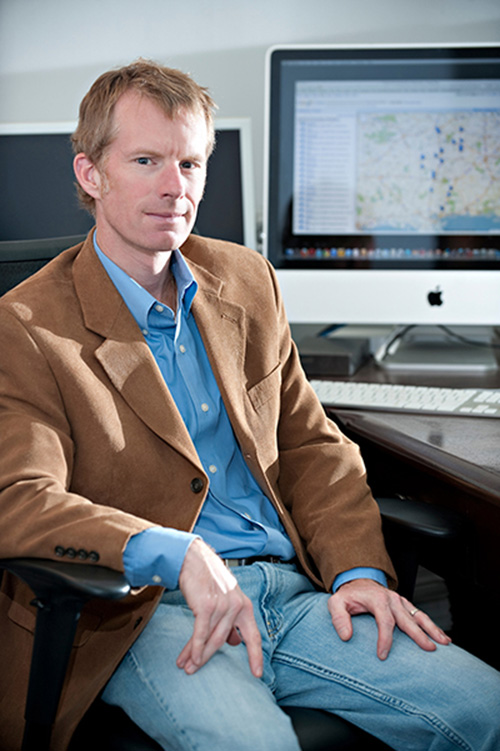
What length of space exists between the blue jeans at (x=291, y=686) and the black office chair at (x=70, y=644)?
2 centimetres

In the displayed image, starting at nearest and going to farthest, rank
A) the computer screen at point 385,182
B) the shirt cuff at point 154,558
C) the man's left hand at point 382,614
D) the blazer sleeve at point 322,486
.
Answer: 1. the shirt cuff at point 154,558
2. the man's left hand at point 382,614
3. the blazer sleeve at point 322,486
4. the computer screen at point 385,182

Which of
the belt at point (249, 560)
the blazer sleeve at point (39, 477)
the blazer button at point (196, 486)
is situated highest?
the blazer sleeve at point (39, 477)

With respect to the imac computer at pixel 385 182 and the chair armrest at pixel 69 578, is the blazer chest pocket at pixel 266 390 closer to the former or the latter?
the chair armrest at pixel 69 578

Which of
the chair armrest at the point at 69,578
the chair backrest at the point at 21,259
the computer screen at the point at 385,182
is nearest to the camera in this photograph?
the chair armrest at the point at 69,578

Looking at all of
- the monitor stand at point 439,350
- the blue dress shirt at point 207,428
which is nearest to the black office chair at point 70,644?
the blue dress shirt at point 207,428

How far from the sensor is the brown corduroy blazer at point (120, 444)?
36.5 inches

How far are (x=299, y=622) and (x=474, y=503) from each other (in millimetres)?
303

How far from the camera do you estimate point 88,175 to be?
1128mm

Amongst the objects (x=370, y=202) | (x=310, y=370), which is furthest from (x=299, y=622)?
(x=370, y=202)

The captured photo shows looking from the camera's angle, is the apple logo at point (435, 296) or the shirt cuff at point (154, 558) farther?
the apple logo at point (435, 296)

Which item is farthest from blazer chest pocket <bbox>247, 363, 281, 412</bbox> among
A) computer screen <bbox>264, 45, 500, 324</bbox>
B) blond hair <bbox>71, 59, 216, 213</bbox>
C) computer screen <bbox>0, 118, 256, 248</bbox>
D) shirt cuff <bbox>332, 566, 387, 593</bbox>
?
computer screen <bbox>0, 118, 256, 248</bbox>

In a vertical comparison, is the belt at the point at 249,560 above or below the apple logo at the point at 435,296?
below

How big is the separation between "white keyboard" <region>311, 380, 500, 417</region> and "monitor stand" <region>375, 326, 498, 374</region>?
0.21 m

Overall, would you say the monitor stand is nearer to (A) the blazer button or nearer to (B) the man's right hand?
(A) the blazer button
